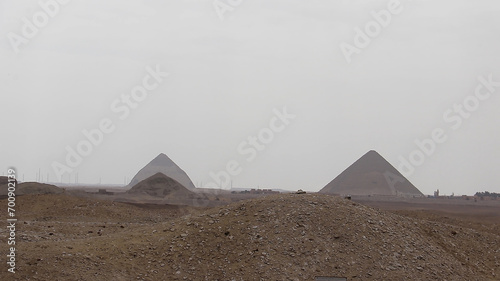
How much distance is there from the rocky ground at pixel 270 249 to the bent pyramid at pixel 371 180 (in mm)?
84787

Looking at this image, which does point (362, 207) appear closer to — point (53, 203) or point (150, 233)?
point (150, 233)

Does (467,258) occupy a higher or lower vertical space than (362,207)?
lower

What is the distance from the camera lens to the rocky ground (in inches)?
566

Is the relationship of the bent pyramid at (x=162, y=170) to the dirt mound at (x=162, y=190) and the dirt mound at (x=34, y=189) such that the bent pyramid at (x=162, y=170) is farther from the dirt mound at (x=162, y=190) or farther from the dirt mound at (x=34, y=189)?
the dirt mound at (x=34, y=189)

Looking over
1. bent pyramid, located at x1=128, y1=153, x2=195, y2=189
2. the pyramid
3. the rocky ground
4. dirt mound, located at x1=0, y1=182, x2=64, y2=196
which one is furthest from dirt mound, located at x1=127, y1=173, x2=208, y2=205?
bent pyramid, located at x1=128, y1=153, x2=195, y2=189

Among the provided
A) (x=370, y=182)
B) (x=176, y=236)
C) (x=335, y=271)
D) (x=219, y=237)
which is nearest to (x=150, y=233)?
(x=176, y=236)

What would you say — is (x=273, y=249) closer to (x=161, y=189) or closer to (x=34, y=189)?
(x=34, y=189)

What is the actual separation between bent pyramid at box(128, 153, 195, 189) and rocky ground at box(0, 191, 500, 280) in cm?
13399

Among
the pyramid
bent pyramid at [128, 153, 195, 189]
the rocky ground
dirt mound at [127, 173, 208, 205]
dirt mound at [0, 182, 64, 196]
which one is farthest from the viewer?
bent pyramid at [128, 153, 195, 189]

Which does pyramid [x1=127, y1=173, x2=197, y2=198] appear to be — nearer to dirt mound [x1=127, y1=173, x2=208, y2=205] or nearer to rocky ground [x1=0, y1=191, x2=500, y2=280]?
dirt mound [x1=127, y1=173, x2=208, y2=205]

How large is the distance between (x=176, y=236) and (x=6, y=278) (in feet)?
15.3

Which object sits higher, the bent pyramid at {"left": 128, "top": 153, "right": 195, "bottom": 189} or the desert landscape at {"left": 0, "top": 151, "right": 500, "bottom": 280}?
the bent pyramid at {"left": 128, "top": 153, "right": 195, "bottom": 189}

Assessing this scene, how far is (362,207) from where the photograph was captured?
59.8 feet

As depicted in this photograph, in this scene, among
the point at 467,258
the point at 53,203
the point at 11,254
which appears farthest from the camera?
the point at 53,203
